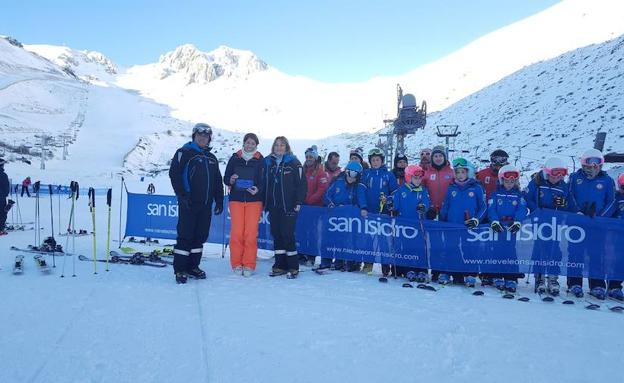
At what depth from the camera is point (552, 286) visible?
5.34 metres

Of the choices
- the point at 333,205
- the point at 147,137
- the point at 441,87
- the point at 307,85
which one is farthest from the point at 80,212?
the point at 307,85

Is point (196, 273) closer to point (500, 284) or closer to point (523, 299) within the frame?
point (500, 284)

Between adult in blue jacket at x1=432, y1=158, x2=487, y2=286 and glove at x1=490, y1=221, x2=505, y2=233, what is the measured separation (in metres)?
0.20

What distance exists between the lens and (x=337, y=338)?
355cm

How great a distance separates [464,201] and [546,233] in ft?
3.76

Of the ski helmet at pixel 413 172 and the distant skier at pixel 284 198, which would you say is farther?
the ski helmet at pixel 413 172

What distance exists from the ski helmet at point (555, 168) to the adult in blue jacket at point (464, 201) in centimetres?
95

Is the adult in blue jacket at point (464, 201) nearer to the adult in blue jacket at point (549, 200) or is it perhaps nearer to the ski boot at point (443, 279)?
the ski boot at point (443, 279)

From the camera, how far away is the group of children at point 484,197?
5527mm

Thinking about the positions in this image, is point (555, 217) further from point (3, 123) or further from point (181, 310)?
point (3, 123)

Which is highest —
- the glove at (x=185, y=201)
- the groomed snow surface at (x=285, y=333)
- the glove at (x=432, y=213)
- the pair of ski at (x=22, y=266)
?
the glove at (x=185, y=201)

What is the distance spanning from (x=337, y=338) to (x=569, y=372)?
1785mm

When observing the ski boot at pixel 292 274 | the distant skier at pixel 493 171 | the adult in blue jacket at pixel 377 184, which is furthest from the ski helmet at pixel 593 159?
the ski boot at pixel 292 274

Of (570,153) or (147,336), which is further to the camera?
(570,153)
